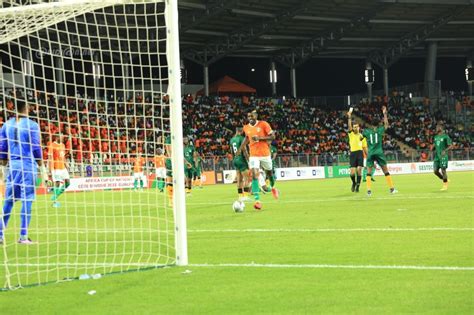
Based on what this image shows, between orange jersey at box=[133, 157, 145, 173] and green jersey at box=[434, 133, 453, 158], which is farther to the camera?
orange jersey at box=[133, 157, 145, 173]

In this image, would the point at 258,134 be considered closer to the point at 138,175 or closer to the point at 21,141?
the point at 138,175

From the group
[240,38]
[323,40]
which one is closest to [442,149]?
[240,38]

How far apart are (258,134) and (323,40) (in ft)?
130

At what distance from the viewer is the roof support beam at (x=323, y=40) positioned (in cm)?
5156

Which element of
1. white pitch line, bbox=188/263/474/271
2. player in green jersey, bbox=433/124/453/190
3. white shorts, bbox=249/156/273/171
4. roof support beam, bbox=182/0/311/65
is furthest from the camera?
roof support beam, bbox=182/0/311/65

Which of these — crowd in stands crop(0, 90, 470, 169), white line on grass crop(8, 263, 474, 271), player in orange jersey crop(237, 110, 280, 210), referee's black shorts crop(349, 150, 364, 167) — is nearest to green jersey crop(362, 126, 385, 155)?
referee's black shorts crop(349, 150, 364, 167)

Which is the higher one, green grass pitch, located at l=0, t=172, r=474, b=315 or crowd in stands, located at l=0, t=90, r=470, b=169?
crowd in stands, located at l=0, t=90, r=470, b=169

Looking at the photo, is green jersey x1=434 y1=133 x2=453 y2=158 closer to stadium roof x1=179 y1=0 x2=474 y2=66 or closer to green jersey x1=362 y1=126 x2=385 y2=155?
green jersey x1=362 y1=126 x2=385 y2=155

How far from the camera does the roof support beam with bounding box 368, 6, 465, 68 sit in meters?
53.8

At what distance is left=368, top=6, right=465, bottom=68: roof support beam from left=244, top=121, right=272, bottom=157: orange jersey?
3804 centimetres

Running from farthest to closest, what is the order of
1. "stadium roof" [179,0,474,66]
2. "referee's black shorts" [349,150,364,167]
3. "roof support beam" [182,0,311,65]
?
"roof support beam" [182,0,311,65]
"stadium roof" [179,0,474,66]
"referee's black shorts" [349,150,364,167]

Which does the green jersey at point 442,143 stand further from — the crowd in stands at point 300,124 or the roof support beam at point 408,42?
the roof support beam at point 408,42

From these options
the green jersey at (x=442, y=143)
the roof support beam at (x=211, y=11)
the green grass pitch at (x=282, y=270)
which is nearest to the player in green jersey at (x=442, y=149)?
the green jersey at (x=442, y=143)

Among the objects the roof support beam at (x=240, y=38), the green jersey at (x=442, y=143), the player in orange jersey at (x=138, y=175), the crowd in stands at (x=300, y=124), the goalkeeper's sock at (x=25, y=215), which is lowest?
the goalkeeper's sock at (x=25, y=215)
